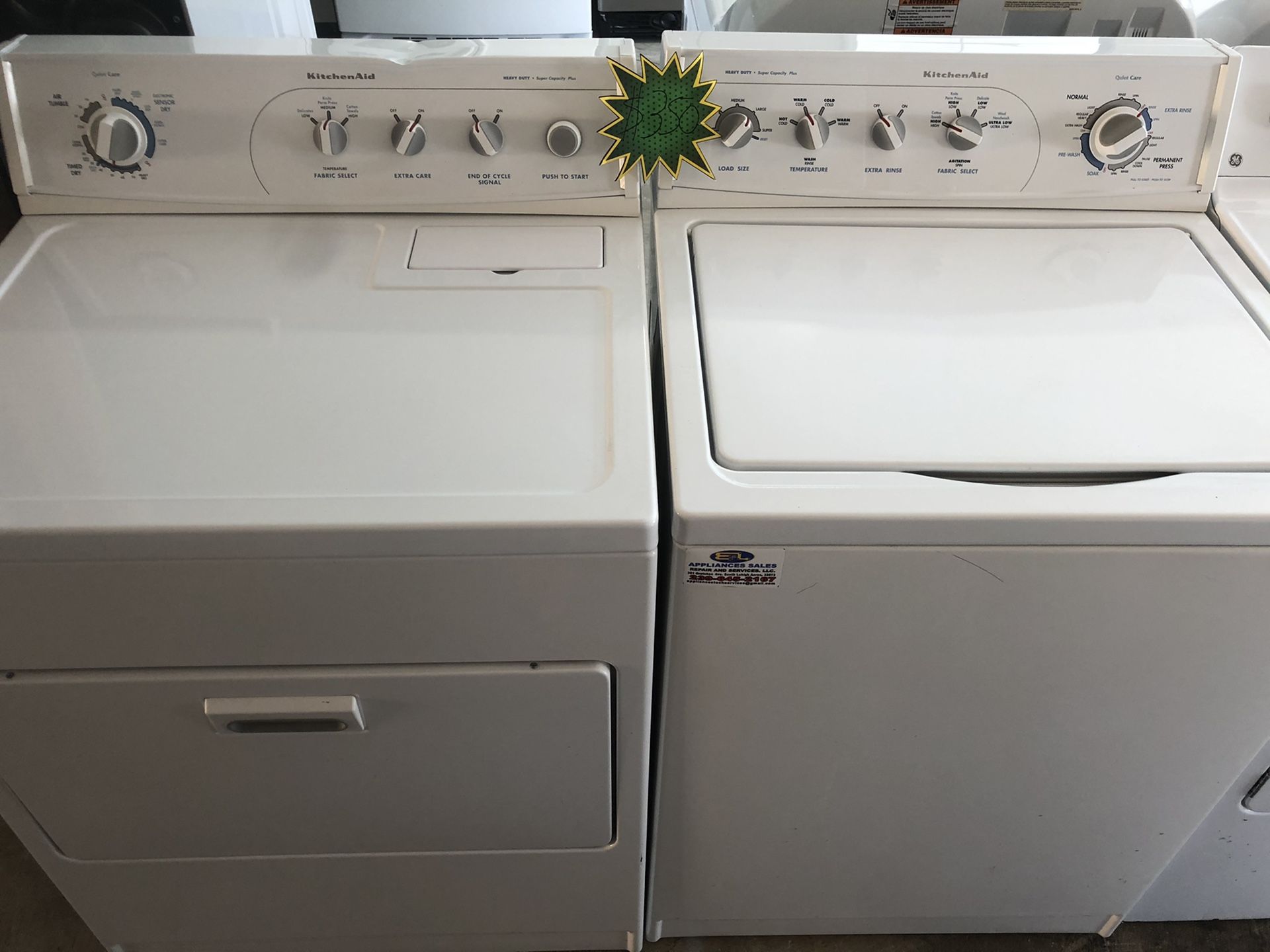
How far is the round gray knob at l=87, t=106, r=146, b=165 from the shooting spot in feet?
3.46

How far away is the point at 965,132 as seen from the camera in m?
1.09

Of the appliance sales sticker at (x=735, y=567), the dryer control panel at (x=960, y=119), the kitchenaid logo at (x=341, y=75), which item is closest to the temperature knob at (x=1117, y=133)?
the dryer control panel at (x=960, y=119)

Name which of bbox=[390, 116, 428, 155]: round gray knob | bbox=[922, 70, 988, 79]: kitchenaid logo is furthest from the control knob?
bbox=[922, 70, 988, 79]: kitchenaid logo

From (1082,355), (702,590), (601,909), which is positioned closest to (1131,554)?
(1082,355)

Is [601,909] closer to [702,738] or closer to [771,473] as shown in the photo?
[702,738]

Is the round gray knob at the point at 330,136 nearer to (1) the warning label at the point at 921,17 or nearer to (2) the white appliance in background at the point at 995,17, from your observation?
(2) the white appliance in background at the point at 995,17

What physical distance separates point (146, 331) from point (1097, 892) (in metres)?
1.37

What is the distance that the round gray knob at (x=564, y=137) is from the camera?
3.55ft

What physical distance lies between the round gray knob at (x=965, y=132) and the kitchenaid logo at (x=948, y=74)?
0.04m

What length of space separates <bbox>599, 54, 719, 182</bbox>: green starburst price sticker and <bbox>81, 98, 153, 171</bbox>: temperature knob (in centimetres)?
53

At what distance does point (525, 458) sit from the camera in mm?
819

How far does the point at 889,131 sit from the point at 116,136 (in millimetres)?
879

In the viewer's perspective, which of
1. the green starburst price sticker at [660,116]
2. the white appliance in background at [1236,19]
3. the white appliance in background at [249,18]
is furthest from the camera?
the white appliance in background at [1236,19]

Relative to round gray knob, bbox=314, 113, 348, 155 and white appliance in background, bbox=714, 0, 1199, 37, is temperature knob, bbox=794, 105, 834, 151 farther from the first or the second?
round gray knob, bbox=314, 113, 348, 155
